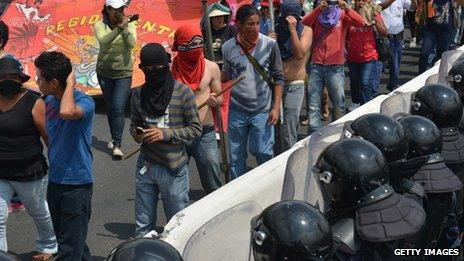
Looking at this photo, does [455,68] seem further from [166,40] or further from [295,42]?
[166,40]

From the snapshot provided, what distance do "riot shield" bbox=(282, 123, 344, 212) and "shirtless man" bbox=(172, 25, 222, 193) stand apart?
4.48ft

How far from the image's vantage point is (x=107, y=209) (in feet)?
19.6

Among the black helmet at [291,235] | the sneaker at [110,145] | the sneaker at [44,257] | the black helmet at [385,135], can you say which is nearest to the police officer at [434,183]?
the black helmet at [385,135]

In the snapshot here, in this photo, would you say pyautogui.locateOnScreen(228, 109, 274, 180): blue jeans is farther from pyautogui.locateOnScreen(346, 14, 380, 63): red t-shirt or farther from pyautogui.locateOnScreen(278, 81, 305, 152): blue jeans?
pyautogui.locateOnScreen(346, 14, 380, 63): red t-shirt

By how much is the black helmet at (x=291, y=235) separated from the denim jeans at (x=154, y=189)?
1.60 m

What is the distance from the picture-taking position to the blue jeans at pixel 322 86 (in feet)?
22.4

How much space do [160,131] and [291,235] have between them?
1662 millimetres

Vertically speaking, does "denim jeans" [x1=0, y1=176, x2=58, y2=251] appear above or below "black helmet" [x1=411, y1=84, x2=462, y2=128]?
below

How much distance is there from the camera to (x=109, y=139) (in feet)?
26.0

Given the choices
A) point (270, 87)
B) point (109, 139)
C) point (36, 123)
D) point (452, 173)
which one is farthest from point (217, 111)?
point (109, 139)

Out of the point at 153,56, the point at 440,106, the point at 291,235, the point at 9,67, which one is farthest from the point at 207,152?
the point at 291,235

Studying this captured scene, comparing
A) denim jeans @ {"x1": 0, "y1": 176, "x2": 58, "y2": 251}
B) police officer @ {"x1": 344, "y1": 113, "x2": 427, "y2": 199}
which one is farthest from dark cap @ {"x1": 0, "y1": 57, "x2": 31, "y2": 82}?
police officer @ {"x1": 344, "y1": 113, "x2": 427, "y2": 199}

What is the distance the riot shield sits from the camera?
12.2 feet

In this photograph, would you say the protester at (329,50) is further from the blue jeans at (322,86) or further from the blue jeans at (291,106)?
the blue jeans at (291,106)
